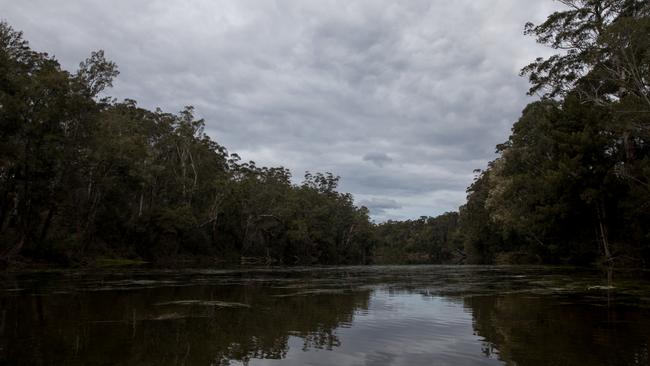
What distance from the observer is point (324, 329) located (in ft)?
36.5

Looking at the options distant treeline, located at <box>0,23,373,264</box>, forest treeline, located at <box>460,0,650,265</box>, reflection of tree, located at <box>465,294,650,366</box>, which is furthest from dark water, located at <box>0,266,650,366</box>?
distant treeline, located at <box>0,23,373,264</box>

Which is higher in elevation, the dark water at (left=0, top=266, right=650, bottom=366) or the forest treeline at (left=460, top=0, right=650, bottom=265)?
the forest treeline at (left=460, top=0, right=650, bottom=265)

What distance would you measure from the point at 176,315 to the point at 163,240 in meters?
57.2

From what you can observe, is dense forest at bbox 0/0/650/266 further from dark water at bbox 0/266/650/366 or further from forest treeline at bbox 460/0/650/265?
dark water at bbox 0/266/650/366

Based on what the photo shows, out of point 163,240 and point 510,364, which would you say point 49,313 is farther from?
point 163,240

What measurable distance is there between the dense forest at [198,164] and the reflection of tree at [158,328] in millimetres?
20596

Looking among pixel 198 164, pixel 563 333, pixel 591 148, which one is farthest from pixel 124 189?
pixel 563 333

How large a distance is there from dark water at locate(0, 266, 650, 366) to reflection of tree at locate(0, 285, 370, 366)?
2cm

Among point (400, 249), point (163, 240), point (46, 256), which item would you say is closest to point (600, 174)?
point (46, 256)

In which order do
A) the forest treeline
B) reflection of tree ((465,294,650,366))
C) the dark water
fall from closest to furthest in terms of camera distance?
reflection of tree ((465,294,650,366)) → the dark water → the forest treeline

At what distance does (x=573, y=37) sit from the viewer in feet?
117

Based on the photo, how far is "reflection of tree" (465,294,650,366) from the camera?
794cm

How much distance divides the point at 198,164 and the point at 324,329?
64.9 meters

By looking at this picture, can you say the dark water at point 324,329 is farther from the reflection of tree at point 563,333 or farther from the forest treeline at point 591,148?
the forest treeline at point 591,148
